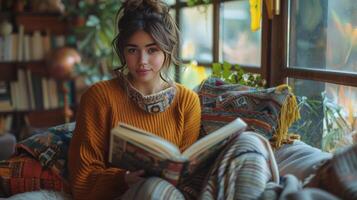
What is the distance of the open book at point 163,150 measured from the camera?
1082 mm

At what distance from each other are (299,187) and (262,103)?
1.49 ft

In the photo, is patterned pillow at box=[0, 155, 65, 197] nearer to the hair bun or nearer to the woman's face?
the woman's face

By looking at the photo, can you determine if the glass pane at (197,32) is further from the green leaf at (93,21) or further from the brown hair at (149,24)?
the brown hair at (149,24)

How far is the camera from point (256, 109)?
4.90 ft

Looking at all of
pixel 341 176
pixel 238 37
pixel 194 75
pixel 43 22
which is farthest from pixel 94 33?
pixel 341 176

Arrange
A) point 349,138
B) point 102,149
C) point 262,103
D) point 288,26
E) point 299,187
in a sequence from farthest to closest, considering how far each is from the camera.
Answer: point 288,26
point 349,138
point 262,103
point 102,149
point 299,187

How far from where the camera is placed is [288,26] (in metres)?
1.92

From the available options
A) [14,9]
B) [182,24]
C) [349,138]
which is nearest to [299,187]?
[349,138]

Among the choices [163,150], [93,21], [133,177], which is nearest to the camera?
[163,150]

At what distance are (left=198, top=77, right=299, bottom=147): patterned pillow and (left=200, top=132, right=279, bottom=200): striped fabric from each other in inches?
10.4

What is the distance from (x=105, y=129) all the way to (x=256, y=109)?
51cm

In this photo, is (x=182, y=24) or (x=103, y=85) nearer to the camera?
(x=103, y=85)

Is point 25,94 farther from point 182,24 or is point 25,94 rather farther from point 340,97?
point 340,97

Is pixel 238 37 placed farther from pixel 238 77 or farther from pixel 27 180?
pixel 27 180
